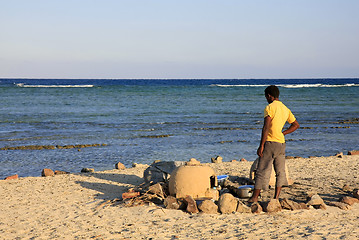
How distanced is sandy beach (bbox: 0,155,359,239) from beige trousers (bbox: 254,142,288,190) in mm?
556

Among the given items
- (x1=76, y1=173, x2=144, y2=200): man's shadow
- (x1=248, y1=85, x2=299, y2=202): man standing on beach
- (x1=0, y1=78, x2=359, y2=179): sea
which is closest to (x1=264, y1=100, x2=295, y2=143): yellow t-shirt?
(x1=248, y1=85, x2=299, y2=202): man standing on beach

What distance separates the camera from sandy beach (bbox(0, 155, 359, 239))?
6648 millimetres

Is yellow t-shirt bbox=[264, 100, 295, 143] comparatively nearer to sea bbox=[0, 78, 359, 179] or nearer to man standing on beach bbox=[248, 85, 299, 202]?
man standing on beach bbox=[248, 85, 299, 202]

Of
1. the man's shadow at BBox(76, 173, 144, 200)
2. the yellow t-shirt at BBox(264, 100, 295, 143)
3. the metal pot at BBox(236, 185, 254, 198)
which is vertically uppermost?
the yellow t-shirt at BBox(264, 100, 295, 143)

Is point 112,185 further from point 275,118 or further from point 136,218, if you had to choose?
point 275,118

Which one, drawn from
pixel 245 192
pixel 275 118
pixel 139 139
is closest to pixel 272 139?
pixel 275 118

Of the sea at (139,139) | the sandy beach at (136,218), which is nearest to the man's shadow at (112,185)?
the sandy beach at (136,218)

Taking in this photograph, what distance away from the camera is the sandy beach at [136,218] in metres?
6.65

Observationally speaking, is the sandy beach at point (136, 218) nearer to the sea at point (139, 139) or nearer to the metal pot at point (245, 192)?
the metal pot at point (245, 192)

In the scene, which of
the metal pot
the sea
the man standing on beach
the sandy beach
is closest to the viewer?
the sandy beach

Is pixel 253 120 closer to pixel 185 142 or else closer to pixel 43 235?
pixel 185 142

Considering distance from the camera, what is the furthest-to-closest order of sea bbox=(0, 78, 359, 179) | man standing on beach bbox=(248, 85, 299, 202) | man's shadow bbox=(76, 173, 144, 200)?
sea bbox=(0, 78, 359, 179), man's shadow bbox=(76, 173, 144, 200), man standing on beach bbox=(248, 85, 299, 202)

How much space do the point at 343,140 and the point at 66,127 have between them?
13.0 m

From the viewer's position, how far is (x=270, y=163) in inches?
300
